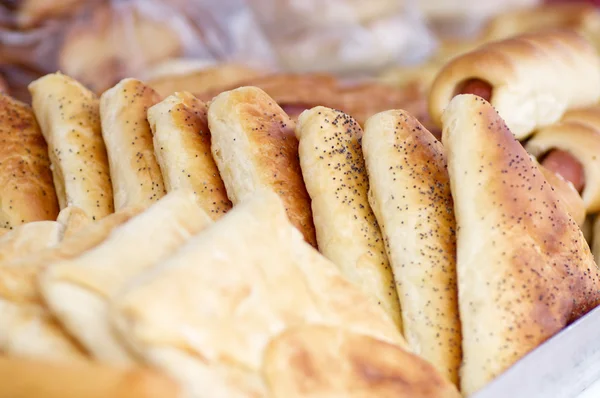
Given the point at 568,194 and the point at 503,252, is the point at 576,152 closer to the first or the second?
→ the point at 568,194

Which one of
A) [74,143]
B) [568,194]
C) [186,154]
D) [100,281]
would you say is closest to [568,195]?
[568,194]

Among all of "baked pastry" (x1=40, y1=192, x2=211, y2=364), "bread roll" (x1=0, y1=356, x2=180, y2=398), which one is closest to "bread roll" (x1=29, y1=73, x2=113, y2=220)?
"baked pastry" (x1=40, y1=192, x2=211, y2=364)

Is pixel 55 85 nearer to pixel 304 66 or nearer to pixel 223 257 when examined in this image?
pixel 223 257

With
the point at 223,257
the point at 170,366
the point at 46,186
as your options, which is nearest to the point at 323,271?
the point at 223,257

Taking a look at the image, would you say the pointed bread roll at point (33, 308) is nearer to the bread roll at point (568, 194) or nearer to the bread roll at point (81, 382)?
the bread roll at point (81, 382)

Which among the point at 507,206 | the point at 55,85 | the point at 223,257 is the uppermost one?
the point at 55,85

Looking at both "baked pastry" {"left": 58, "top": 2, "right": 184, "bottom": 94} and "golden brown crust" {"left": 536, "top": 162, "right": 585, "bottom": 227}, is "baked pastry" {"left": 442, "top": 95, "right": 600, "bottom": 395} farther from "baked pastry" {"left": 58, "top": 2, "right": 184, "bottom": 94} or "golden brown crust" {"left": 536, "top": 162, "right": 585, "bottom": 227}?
"baked pastry" {"left": 58, "top": 2, "right": 184, "bottom": 94}
